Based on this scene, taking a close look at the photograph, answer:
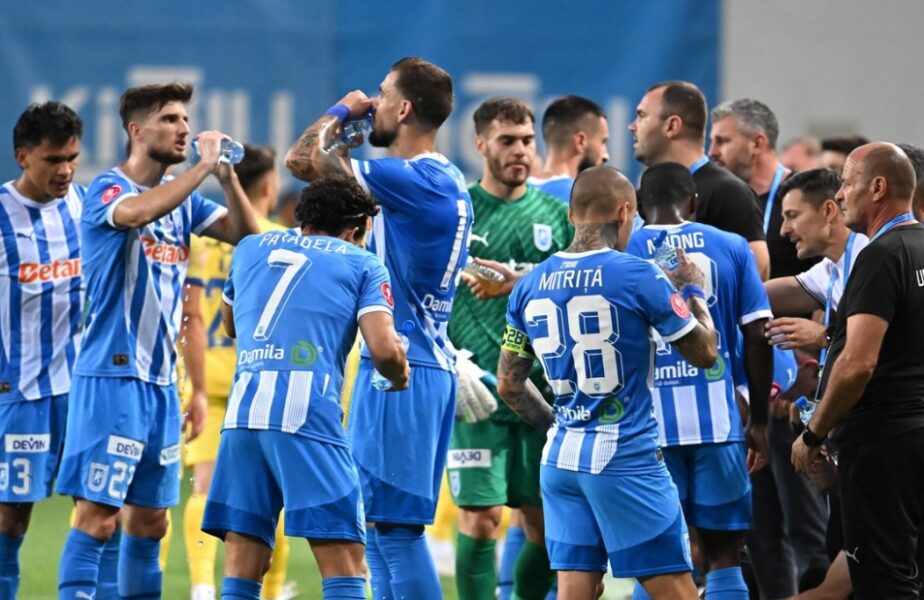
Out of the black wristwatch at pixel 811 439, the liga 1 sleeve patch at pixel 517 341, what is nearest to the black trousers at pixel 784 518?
the black wristwatch at pixel 811 439

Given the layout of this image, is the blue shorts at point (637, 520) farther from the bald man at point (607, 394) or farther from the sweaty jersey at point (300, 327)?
the sweaty jersey at point (300, 327)

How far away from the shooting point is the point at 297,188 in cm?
1514

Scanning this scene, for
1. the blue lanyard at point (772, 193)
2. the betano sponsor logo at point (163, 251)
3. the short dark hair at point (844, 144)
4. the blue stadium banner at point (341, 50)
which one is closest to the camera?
the betano sponsor logo at point (163, 251)

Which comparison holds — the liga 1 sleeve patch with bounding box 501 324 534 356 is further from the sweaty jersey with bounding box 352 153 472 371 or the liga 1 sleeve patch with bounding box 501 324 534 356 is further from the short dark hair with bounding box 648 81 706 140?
the short dark hair with bounding box 648 81 706 140

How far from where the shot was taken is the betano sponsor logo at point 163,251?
21.4 feet

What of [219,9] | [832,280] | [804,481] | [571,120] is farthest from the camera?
[219,9]

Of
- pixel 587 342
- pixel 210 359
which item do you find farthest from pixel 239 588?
pixel 210 359

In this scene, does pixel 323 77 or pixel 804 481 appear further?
pixel 323 77

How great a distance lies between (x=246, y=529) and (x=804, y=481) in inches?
127

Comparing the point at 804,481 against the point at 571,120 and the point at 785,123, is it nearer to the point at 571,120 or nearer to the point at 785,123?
the point at 571,120

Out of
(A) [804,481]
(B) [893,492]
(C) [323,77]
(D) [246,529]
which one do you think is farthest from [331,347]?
(C) [323,77]

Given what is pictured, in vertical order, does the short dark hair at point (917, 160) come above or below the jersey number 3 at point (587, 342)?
above

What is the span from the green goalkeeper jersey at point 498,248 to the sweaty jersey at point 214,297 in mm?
1321

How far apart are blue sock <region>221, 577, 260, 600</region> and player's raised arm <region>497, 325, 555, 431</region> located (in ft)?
3.89
